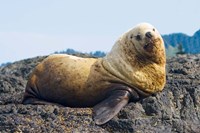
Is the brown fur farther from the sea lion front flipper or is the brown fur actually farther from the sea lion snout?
the sea lion front flipper

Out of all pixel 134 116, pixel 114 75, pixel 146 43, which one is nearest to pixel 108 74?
pixel 114 75

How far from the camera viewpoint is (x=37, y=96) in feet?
38.4

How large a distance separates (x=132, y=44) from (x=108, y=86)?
88cm

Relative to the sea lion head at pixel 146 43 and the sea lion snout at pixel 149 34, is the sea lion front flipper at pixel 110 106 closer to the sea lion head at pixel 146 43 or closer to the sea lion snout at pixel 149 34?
the sea lion head at pixel 146 43

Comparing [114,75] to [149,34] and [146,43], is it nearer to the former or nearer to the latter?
[146,43]

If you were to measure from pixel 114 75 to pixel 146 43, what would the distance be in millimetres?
745

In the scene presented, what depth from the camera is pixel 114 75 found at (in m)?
11.1

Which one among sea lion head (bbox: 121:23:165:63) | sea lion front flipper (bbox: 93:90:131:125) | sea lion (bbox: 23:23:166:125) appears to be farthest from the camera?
sea lion head (bbox: 121:23:165:63)

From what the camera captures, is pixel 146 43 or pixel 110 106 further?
pixel 146 43

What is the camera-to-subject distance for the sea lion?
11.0 metres

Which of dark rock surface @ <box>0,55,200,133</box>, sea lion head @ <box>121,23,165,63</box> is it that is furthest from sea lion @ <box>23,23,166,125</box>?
dark rock surface @ <box>0,55,200,133</box>

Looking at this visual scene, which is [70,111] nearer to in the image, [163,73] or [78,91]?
[78,91]

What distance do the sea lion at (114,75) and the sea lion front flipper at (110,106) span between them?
18mm

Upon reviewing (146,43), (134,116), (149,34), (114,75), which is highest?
(149,34)
